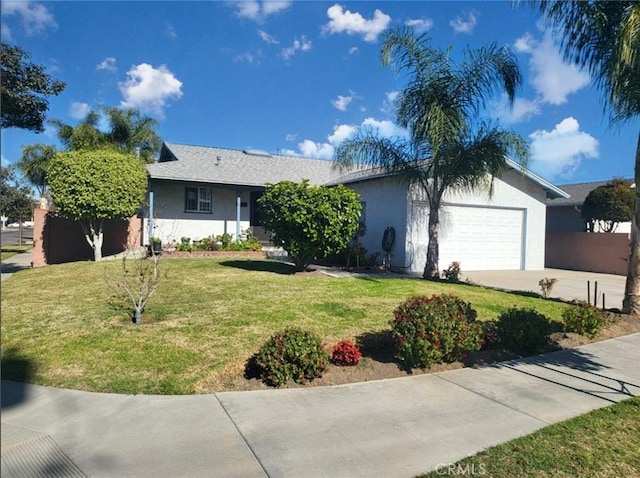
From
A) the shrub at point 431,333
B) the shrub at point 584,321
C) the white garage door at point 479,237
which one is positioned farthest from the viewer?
the white garage door at point 479,237

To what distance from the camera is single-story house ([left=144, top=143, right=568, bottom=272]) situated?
51.1 ft

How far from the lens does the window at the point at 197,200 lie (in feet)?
63.6

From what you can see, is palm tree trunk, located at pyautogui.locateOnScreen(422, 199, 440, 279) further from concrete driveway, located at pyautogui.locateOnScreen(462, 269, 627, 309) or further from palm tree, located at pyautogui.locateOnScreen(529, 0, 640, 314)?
palm tree, located at pyautogui.locateOnScreen(529, 0, 640, 314)

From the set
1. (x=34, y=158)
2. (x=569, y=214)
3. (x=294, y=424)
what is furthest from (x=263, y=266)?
(x=34, y=158)

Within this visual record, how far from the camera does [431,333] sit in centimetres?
544

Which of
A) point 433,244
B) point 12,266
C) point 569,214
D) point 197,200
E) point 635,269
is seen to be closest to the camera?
point 635,269

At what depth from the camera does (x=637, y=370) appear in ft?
18.7

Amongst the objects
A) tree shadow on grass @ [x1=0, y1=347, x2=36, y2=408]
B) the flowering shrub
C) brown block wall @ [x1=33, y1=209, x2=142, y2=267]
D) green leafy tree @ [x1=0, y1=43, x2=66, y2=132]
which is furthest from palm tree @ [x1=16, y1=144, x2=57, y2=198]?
the flowering shrub

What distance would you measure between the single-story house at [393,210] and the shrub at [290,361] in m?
10.1

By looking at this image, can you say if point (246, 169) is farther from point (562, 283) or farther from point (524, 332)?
point (524, 332)

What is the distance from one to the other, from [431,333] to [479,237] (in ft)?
41.2

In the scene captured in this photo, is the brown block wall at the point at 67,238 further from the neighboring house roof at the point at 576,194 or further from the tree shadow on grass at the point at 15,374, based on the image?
the neighboring house roof at the point at 576,194

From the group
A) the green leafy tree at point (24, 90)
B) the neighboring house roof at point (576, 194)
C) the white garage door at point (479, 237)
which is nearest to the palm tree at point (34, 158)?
the green leafy tree at point (24, 90)

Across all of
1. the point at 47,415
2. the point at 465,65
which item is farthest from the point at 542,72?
the point at 47,415
